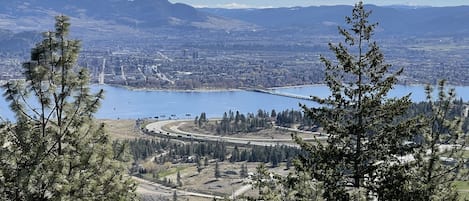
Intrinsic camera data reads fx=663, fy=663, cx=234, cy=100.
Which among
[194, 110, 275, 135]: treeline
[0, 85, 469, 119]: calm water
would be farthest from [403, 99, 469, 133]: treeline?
[0, 85, 469, 119]: calm water

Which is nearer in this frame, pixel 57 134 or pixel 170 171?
Result: pixel 57 134

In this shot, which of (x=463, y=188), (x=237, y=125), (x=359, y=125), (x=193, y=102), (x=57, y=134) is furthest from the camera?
(x=193, y=102)

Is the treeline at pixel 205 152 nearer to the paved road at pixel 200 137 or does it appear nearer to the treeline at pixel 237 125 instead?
the paved road at pixel 200 137

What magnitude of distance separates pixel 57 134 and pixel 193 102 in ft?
303

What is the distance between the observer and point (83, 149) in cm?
604

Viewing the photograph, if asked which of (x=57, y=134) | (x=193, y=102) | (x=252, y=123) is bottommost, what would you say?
(x=193, y=102)

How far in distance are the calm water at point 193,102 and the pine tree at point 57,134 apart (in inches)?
2943

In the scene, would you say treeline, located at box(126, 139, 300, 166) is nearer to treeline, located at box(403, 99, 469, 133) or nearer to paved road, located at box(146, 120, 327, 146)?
paved road, located at box(146, 120, 327, 146)

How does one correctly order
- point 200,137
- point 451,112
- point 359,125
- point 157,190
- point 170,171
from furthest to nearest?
point 200,137 → point 170,171 → point 157,190 → point 451,112 → point 359,125

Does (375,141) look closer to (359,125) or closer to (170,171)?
(359,125)

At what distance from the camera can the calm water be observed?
85.7 meters

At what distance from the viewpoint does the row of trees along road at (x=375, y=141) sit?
702 centimetres

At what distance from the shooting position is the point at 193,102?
98.2 meters

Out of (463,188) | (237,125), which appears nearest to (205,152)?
(237,125)
